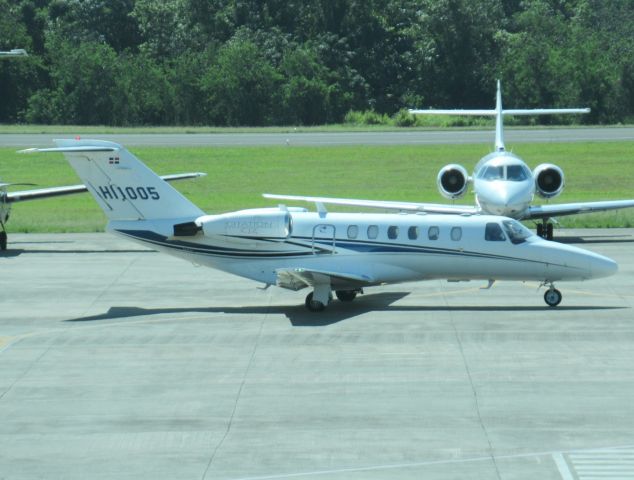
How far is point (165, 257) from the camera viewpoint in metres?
33.6

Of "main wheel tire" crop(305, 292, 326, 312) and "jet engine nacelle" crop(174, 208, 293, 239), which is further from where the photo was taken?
"jet engine nacelle" crop(174, 208, 293, 239)

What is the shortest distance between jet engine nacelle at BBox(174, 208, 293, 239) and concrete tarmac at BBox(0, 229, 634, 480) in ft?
5.38

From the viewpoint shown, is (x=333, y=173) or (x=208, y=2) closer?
(x=333, y=173)

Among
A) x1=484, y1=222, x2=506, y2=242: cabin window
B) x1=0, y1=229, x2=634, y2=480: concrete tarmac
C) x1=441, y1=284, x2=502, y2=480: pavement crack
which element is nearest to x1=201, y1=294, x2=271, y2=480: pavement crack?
x1=0, y1=229, x2=634, y2=480: concrete tarmac

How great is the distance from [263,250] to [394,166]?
118 ft

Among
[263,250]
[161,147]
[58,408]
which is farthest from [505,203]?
[161,147]

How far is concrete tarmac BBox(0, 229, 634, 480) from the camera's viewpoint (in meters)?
14.3

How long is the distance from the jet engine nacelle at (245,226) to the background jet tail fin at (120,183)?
52 centimetres

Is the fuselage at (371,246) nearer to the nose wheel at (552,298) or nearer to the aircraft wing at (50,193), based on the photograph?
the nose wheel at (552,298)

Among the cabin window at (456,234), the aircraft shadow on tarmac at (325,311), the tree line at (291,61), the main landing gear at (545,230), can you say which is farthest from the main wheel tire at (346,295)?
→ the tree line at (291,61)

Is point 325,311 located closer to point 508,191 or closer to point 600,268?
point 600,268

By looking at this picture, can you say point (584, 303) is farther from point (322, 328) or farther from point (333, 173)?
point (333, 173)

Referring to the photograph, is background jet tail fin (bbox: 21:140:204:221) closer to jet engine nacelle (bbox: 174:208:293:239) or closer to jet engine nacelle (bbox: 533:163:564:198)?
jet engine nacelle (bbox: 174:208:293:239)

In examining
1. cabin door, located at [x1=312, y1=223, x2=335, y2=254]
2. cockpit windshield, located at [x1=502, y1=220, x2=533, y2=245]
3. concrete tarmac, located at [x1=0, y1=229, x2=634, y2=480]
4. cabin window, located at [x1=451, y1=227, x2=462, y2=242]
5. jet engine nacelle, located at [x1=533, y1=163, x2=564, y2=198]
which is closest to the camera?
concrete tarmac, located at [x1=0, y1=229, x2=634, y2=480]
